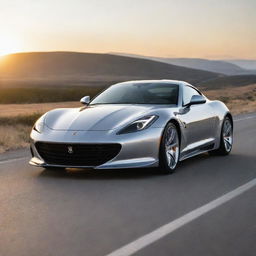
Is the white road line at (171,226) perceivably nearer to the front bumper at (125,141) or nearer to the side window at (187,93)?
the front bumper at (125,141)

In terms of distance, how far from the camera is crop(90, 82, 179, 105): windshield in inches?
394

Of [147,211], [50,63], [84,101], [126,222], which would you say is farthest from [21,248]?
[50,63]

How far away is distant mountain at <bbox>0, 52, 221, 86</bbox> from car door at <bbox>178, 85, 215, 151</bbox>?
15059 cm

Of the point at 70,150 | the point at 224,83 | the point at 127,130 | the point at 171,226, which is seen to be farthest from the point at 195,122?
the point at 224,83

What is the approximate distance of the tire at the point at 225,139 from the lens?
37.3 feet

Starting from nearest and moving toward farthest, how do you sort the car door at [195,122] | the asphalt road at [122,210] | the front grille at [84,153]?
the asphalt road at [122,210]
the front grille at [84,153]
the car door at [195,122]

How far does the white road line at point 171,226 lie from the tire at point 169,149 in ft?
4.36

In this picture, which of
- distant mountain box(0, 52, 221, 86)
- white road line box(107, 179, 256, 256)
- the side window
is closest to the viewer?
white road line box(107, 179, 256, 256)

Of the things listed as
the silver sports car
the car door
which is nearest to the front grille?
the silver sports car

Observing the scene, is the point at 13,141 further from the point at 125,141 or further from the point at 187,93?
the point at 125,141

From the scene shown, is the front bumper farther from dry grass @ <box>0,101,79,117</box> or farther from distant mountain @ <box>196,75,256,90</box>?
distant mountain @ <box>196,75,256,90</box>

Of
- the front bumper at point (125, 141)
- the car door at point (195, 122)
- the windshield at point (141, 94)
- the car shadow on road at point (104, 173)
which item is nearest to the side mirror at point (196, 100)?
the car door at point (195, 122)

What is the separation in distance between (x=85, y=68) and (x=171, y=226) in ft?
559

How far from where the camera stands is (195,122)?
1015 cm
